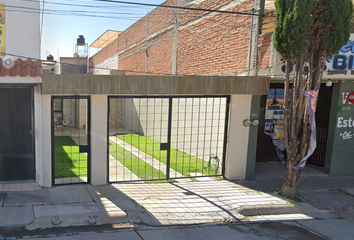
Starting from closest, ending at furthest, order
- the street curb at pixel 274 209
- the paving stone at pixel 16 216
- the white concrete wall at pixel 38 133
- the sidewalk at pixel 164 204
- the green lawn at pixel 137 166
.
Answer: the paving stone at pixel 16 216
the sidewalk at pixel 164 204
the street curb at pixel 274 209
the white concrete wall at pixel 38 133
the green lawn at pixel 137 166

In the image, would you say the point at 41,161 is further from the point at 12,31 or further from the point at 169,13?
the point at 169,13

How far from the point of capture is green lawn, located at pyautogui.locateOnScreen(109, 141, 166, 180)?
8438 millimetres

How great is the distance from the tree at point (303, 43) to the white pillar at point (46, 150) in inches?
214

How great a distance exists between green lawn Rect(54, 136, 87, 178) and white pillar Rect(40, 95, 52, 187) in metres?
0.75

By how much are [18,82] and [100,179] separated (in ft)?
9.53

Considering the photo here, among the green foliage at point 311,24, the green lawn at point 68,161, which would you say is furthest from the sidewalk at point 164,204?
the green foliage at point 311,24

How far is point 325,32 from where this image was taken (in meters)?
6.43

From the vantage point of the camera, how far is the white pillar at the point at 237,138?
8.14 m

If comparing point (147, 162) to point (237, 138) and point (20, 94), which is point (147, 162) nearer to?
point (237, 138)

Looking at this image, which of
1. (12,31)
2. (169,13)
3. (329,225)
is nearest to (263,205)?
(329,225)

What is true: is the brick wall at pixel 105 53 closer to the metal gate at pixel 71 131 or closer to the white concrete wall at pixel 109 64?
the white concrete wall at pixel 109 64

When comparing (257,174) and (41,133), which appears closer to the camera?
(41,133)

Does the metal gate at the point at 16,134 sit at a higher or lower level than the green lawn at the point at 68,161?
higher

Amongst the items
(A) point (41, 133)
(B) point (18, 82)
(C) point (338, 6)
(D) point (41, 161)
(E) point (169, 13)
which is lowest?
(D) point (41, 161)
